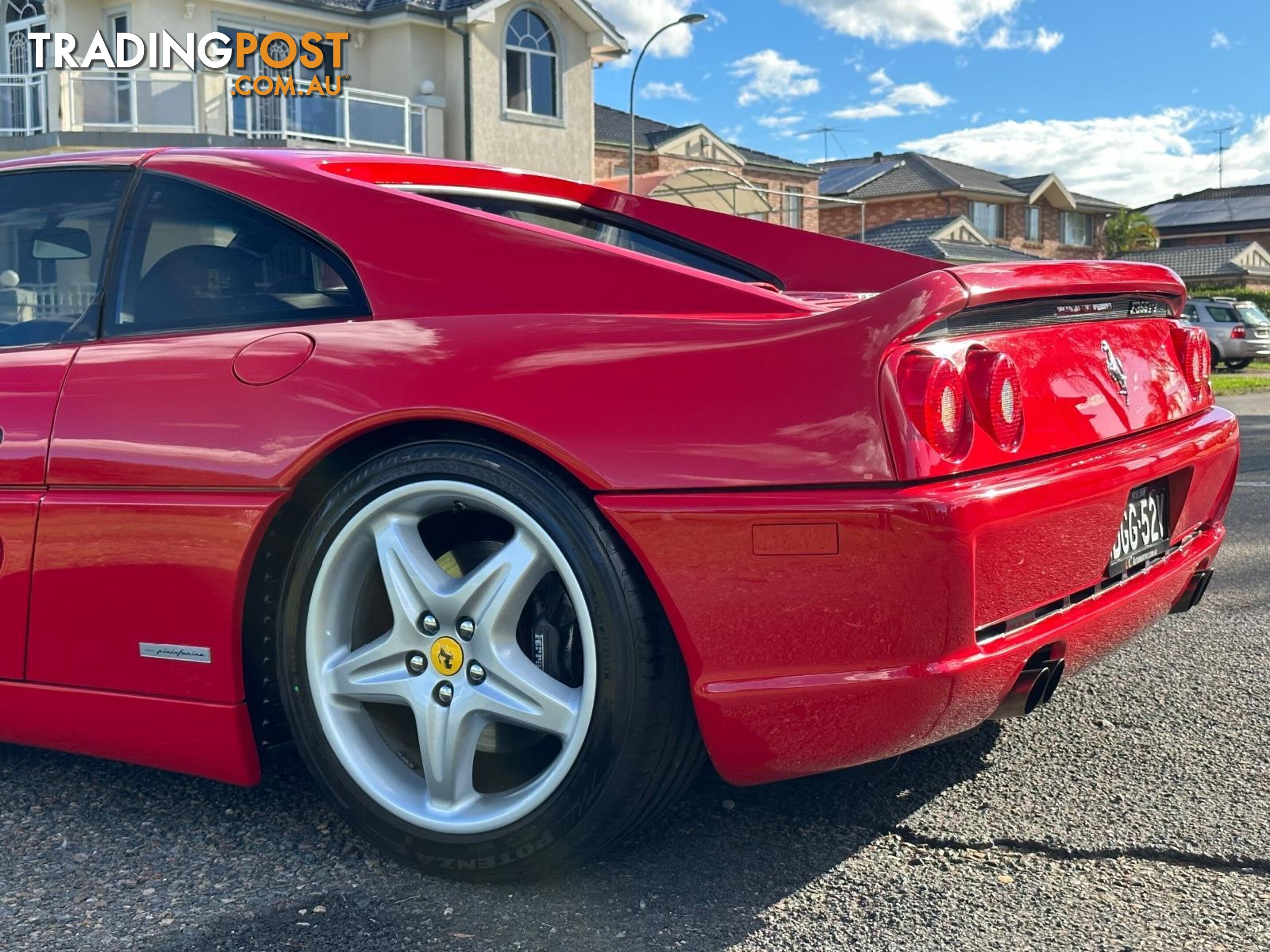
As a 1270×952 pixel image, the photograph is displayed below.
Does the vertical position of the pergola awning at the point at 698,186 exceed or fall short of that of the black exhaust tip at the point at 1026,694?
it exceeds it

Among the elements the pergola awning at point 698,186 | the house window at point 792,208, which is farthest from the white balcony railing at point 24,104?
the house window at point 792,208

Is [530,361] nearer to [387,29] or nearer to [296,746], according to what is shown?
[296,746]

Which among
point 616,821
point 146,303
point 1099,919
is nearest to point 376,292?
point 146,303

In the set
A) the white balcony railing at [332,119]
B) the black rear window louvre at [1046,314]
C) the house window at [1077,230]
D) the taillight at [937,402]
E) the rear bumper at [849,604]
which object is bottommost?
the rear bumper at [849,604]

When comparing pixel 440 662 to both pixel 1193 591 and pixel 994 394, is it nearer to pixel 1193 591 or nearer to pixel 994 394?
pixel 994 394

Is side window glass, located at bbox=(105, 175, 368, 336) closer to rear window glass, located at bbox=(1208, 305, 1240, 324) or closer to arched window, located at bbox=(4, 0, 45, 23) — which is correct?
arched window, located at bbox=(4, 0, 45, 23)

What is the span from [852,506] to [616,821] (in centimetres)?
71

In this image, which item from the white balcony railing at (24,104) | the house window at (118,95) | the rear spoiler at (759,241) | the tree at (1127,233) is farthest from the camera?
the tree at (1127,233)

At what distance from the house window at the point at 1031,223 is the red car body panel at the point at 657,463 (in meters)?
58.9

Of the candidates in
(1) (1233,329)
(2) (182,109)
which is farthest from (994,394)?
(1) (1233,329)

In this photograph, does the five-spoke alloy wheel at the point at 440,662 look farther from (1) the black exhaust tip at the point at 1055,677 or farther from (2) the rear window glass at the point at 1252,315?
(2) the rear window glass at the point at 1252,315

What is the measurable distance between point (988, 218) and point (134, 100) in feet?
139

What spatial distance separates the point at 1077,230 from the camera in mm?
62875

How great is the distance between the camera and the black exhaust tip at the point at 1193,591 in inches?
121
